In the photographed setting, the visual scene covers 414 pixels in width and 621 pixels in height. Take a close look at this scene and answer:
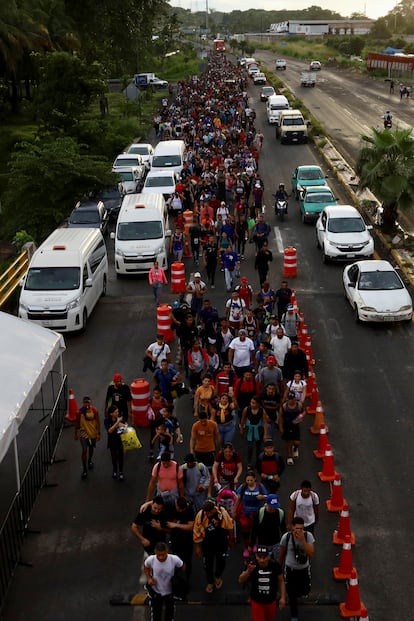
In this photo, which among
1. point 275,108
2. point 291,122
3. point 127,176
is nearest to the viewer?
point 127,176

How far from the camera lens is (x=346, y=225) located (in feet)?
81.1

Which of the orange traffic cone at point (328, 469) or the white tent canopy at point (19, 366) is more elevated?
the white tent canopy at point (19, 366)

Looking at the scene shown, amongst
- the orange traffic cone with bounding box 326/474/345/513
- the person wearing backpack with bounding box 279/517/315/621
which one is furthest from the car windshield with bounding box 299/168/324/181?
the person wearing backpack with bounding box 279/517/315/621

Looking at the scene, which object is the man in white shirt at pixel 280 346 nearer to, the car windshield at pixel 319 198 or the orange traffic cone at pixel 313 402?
the orange traffic cone at pixel 313 402

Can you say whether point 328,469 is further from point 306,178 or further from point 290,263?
point 306,178

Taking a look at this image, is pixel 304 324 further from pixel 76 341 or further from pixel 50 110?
pixel 50 110

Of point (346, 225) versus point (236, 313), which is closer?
point (236, 313)

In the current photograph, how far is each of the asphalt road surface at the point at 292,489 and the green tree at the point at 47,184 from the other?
1108 cm

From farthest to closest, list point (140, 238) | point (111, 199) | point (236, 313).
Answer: point (111, 199), point (140, 238), point (236, 313)

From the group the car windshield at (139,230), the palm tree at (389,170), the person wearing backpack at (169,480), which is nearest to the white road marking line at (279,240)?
the palm tree at (389,170)

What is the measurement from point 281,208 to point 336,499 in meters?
19.9

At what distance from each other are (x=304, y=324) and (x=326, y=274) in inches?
191

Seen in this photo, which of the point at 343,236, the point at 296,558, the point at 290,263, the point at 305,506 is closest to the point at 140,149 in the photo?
the point at 343,236

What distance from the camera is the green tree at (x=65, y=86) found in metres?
46.8
